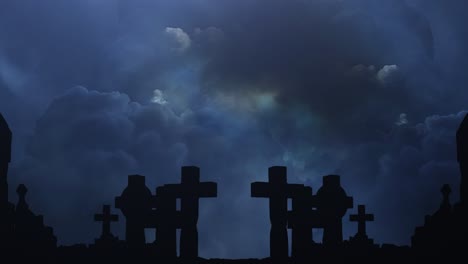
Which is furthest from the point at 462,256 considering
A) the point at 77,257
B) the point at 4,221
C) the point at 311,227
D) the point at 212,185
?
the point at 4,221

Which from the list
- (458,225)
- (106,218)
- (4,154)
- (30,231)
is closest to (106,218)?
(106,218)

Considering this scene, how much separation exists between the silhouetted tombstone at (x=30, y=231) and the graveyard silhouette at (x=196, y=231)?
3 cm

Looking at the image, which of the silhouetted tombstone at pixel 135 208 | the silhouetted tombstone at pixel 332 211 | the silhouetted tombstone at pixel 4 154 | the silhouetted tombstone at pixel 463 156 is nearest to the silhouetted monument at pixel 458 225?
the silhouetted tombstone at pixel 463 156

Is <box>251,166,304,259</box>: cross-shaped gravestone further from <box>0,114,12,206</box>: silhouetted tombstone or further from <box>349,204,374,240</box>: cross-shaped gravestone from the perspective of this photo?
<box>349,204,374,240</box>: cross-shaped gravestone

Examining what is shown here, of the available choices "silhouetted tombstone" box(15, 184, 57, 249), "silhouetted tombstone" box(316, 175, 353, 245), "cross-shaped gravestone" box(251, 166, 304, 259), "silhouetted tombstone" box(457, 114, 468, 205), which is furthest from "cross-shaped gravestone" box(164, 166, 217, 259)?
"silhouetted tombstone" box(457, 114, 468, 205)

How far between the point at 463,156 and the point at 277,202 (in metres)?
3.92

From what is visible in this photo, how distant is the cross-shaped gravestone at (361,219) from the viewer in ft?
74.9

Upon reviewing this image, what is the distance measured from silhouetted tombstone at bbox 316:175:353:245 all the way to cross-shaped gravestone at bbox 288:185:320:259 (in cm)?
33

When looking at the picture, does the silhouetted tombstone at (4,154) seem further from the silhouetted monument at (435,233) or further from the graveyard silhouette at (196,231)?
the silhouetted monument at (435,233)

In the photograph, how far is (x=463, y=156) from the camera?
12859 mm

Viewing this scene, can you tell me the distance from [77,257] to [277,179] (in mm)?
4547

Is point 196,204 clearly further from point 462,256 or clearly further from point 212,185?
point 462,256

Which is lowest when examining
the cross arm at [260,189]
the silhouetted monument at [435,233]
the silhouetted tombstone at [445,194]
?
the silhouetted monument at [435,233]

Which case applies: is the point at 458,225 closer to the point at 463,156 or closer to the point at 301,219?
the point at 463,156
